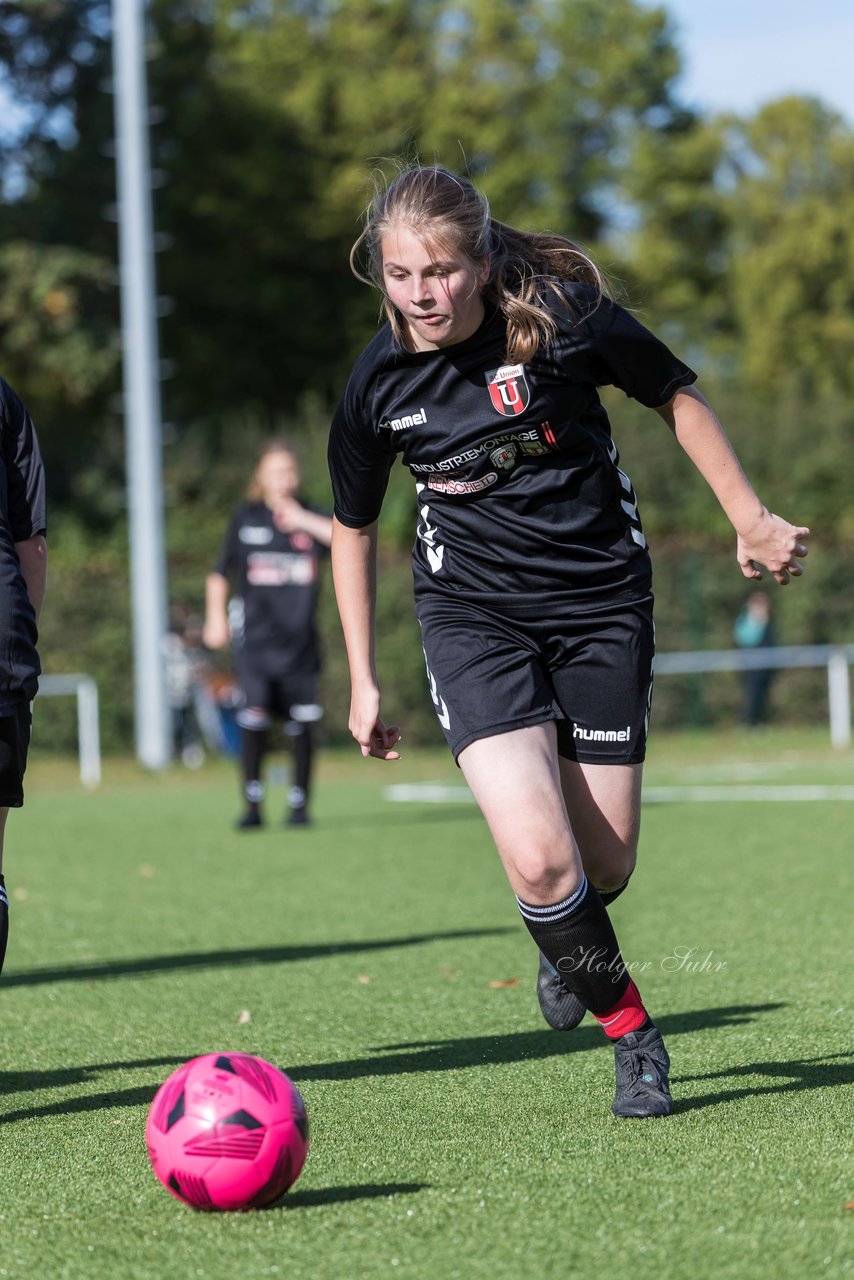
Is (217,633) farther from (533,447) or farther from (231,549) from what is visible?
(533,447)

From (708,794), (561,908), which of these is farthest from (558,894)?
(708,794)

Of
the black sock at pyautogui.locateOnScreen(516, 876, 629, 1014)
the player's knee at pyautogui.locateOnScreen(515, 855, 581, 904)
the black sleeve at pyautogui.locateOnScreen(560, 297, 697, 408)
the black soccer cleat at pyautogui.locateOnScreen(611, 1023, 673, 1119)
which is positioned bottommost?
the black soccer cleat at pyautogui.locateOnScreen(611, 1023, 673, 1119)

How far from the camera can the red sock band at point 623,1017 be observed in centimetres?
416

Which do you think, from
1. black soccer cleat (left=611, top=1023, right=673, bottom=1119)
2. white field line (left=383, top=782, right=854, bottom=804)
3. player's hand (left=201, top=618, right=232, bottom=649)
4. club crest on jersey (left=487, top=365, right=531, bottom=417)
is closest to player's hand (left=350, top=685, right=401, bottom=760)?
club crest on jersey (left=487, top=365, right=531, bottom=417)

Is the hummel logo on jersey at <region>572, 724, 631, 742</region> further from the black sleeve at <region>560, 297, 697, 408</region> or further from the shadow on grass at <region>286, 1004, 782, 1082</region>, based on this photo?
the shadow on grass at <region>286, 1004, 782, 1082</region>

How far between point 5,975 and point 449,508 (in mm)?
3398

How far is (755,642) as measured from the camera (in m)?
24.0

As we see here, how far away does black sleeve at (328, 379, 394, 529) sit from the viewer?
422 centimetres

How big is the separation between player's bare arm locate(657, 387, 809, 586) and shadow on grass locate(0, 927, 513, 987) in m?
3.42

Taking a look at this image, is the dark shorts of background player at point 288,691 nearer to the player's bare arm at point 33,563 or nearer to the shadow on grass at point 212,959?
the shadow on grass at point 212,959

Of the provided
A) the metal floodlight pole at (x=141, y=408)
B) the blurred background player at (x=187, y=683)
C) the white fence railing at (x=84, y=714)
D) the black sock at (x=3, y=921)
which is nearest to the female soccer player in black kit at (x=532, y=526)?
the black sock at (x=3, y=921)

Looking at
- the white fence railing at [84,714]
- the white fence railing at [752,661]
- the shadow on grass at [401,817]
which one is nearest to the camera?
the shadow on grass at [401,817]

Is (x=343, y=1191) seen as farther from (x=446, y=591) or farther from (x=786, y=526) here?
(x=786, y=526)

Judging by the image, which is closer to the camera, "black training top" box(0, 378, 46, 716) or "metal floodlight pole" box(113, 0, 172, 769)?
"black training top" box(0, 378, 46, 716)
